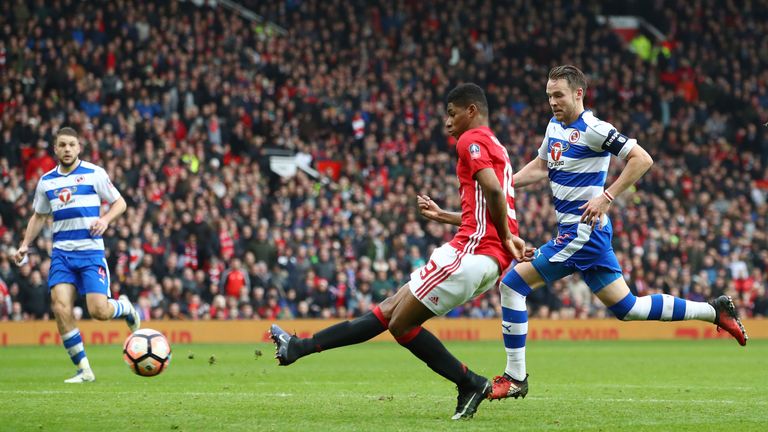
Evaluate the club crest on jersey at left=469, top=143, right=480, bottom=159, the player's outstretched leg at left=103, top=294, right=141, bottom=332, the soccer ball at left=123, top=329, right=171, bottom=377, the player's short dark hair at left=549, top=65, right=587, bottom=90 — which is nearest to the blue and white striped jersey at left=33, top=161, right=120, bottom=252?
the player's outstretched leg at left=103, top=294, right=141, bottom=332

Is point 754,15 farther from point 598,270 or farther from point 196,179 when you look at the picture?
point 598,270

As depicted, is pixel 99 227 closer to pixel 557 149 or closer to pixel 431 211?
pixel 431 211

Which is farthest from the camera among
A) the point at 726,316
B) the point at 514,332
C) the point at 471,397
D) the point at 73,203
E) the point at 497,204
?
the point at 73,203

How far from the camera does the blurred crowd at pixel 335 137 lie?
23.1 m

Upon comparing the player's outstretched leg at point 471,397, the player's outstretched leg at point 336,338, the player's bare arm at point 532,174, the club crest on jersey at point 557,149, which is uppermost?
the club crest on jersey at point 557,149

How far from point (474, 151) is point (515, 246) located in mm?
718

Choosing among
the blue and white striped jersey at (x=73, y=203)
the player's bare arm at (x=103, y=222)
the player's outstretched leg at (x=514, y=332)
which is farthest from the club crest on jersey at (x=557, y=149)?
the blue and white striped jersey at (x=73, y=203)

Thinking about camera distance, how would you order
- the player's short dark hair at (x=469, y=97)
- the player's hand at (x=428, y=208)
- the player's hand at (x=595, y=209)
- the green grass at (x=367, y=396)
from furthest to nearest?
the player's hand at (x=595, y=209) → the player's hand at (x=428, y=208) → the player's short dark hair at (x=469, y=97) → the green grass at (x=367, y=396)

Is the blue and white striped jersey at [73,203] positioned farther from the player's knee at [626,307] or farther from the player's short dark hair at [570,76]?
the player's knee at [626,307]

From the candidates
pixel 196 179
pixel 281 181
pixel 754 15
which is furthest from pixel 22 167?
pixel 754 15

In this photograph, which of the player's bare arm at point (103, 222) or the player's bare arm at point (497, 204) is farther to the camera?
the player's bare arm at point (103, 222)

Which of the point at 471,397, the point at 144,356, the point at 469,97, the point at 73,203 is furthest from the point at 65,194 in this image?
the point at 471,397

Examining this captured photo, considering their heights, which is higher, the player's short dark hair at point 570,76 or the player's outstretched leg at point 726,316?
the player's short dark hair at point 570,76

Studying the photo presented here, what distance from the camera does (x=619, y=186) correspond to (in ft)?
29.0
